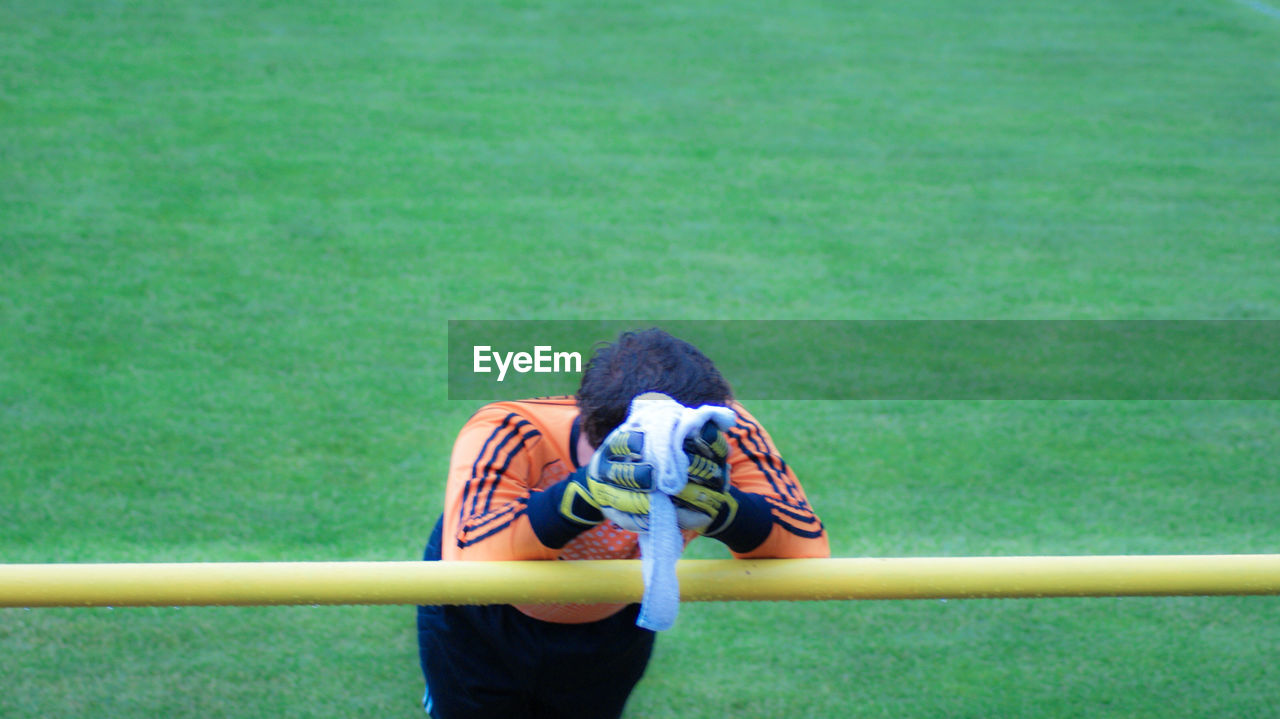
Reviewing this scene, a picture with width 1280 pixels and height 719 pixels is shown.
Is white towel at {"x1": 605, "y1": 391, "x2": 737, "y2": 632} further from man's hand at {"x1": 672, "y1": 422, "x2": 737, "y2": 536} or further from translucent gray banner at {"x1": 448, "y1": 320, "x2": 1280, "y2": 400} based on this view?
translucent gray banner at {"x1": 448, "y1": 320, "x2": 1280, "y2": 400}

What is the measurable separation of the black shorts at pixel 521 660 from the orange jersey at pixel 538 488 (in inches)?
1.6

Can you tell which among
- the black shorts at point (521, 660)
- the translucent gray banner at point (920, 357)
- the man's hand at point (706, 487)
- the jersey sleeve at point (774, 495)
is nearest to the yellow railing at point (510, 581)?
the jersey sleeve at point (774, 495)

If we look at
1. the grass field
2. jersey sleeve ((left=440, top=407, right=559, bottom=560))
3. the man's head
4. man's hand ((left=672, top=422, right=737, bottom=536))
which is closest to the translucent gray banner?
the grass field

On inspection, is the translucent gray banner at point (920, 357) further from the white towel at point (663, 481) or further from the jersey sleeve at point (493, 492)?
the white towel at point (663, 481)

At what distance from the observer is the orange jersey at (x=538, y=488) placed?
1.41m

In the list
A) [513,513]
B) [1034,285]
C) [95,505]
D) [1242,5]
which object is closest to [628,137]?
[1034,285]

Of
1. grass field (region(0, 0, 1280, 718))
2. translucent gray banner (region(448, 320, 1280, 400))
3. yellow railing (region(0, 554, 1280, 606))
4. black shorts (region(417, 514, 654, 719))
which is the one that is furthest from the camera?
translucent gray banner (region(448, 320, 1280, 400))

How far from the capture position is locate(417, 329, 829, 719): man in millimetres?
1232

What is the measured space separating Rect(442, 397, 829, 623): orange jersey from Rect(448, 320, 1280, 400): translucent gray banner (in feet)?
5.72

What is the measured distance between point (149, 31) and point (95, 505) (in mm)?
4069

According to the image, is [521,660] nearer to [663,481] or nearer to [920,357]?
[663,481]

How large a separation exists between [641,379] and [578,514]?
0.25 meters

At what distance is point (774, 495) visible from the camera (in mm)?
1503

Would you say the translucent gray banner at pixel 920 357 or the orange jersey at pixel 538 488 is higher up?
the orange jersey at pixel 538 488
